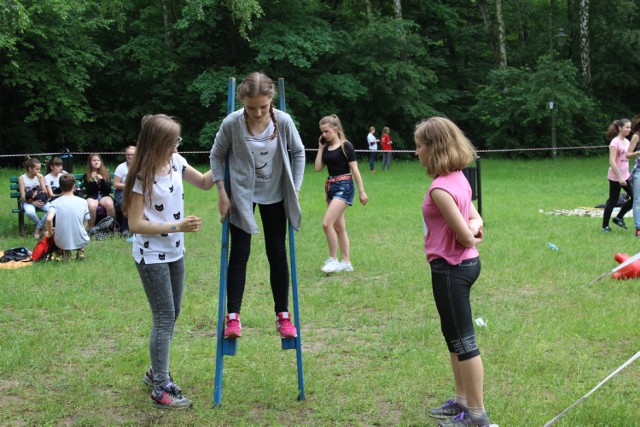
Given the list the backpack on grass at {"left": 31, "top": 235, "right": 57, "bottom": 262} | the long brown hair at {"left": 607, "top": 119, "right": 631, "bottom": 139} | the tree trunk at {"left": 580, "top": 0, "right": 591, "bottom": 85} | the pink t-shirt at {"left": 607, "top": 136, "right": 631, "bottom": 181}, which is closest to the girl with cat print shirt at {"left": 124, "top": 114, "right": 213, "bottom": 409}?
the backpack on grass at {"left": 31, "top": 235, "right": 57, "bottom": 262}

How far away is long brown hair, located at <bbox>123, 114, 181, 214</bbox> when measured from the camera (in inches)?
166

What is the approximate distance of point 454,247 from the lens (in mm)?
3840

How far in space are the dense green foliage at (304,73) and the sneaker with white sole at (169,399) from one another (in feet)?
81.8

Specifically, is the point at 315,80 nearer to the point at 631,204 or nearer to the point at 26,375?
the point at 631,204

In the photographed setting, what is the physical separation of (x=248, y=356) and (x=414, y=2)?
3298 centimetres

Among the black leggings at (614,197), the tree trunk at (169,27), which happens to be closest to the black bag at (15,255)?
the black leggings at (614,197)

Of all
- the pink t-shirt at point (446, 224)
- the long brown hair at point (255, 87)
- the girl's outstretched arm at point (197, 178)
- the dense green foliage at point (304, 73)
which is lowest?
the pink t-shirt at point (446, 224)

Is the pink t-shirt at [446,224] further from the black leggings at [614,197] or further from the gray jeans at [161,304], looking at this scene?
the black leggings at [614,197]

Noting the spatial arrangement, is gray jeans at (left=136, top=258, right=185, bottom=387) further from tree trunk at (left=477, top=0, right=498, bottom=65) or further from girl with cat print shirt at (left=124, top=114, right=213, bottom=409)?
tree trunk at (left=477, top=0, right=498, bottom=65)

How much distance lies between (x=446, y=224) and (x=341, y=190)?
477cm

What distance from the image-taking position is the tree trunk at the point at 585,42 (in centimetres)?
3266

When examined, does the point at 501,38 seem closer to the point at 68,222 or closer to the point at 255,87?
the point at 68,222

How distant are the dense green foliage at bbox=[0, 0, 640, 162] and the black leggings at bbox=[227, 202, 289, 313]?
24.6m

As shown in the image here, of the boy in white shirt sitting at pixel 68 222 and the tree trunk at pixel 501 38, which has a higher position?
the tree trunk at pixel 501 38
